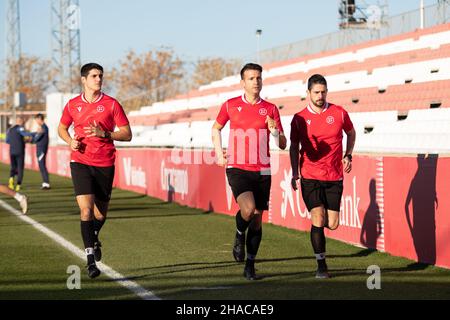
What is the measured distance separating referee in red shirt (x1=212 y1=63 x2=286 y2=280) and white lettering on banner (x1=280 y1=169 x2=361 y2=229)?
328cm

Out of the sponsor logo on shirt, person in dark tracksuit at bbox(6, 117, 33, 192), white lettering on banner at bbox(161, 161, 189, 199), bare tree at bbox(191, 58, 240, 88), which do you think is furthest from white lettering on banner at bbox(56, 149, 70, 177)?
bare tree at bbox(191, 58, 240, 88)

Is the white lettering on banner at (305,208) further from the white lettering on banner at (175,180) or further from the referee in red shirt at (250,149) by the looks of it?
the white lettering on banner at (175,180)

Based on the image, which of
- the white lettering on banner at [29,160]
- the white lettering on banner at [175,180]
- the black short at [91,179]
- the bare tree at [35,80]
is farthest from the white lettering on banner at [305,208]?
the bare tree at [35,80]

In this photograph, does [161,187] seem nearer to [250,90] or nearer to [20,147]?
[20,147]

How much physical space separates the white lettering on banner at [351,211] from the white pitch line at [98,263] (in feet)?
11.9

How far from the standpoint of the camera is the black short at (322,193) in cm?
989

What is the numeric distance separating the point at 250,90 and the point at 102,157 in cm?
171

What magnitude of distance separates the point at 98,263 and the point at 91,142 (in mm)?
1705

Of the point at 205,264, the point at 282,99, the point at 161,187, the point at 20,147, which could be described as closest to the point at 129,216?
the point at 161,187

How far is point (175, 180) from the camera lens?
73.3 feet

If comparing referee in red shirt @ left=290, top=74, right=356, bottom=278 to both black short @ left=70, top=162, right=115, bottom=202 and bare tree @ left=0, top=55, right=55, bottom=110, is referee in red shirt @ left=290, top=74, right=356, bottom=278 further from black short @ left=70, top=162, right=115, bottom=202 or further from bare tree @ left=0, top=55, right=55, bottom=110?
bare tree @ left=0, top=55, right=55, bottom=110

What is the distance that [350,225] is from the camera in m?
13.3

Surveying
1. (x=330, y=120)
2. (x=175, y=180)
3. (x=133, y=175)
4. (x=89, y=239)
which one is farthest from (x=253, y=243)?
(x=133, y=175)

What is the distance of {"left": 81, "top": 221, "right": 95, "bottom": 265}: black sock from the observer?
32.6 ft
